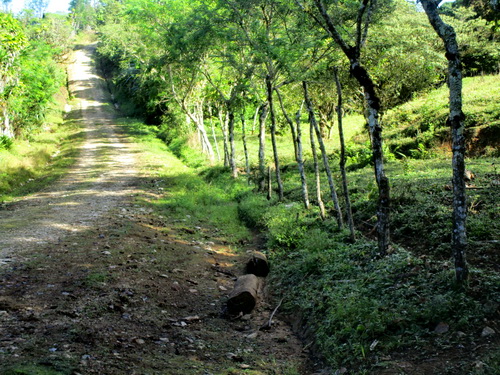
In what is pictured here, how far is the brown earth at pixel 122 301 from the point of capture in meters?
5.23

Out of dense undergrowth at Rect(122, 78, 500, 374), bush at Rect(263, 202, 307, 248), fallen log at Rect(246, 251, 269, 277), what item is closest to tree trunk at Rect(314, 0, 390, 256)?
dense undergrowth at Rect(122, 78, 500, 374)

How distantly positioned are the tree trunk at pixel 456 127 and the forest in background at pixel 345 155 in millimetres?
489

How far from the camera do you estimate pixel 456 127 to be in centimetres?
553

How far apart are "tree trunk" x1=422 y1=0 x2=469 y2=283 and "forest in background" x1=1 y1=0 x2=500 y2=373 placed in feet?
1.60

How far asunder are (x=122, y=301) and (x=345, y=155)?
40.2 feet

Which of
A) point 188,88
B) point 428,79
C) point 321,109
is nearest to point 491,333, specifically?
point 428,79

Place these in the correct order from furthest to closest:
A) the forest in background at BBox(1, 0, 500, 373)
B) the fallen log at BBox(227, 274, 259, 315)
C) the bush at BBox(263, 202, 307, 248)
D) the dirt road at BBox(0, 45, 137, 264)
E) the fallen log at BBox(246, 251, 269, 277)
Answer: the bush at BBox(263, 202, 307, 248) < the dirt road at BBox(0, 45, 137, 264) < the fallen log at BBox(246, 251, 269, 277) < the fallen log at BBox(227, 274, 259, 315) < the forest in background at BBox(1, 0, 500, 373)

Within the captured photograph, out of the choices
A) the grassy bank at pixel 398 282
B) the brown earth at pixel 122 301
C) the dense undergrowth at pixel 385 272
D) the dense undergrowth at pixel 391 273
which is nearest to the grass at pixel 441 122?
the dense undergrowth at pixel 391 273

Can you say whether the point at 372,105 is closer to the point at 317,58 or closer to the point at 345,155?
the point at 317,58

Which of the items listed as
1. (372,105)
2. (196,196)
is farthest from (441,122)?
(372,105)

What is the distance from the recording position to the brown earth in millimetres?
5230

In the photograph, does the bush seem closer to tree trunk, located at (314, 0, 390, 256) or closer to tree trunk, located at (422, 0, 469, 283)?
tree trunk, located at (314, 0, 390, 256)

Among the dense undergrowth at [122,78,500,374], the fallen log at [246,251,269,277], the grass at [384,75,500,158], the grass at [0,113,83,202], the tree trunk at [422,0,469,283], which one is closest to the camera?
the dense undergrowth at [122,78,500,374]

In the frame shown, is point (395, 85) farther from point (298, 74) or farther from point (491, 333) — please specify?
point (491, 333)
